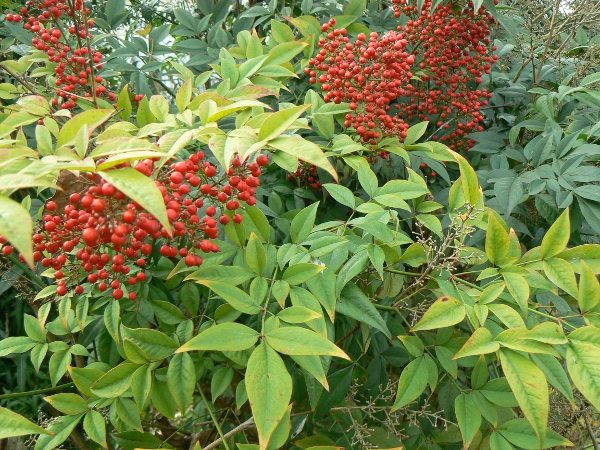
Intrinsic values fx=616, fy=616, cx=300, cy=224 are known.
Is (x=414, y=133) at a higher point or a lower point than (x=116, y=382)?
higher

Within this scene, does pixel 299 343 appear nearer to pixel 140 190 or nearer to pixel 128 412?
pixel 140 190

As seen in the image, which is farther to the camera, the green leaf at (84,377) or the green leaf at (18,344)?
the green leaf at (18,344)

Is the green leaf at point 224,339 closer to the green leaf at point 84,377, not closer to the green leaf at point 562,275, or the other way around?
the green leaf at point 84,377

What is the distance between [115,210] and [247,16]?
1229mm

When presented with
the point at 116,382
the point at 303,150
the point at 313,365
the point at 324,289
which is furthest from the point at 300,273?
the point at 116,382

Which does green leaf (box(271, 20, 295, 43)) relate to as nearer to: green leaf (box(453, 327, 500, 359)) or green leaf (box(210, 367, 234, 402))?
green leaf (box(210, 367, 234, 402))

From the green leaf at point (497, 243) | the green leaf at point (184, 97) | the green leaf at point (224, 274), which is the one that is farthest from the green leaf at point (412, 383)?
the green leaf at point (184, 97)

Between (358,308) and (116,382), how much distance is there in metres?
0.46

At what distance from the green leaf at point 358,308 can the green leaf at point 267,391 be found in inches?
9.8

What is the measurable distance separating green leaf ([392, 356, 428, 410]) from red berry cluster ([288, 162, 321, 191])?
597 millimetres

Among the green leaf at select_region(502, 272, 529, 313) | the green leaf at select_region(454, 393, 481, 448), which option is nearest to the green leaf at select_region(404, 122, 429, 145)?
the green leaf at select_region(502, 272, 529, 313)

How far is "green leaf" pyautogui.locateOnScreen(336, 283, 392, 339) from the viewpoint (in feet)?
3.67

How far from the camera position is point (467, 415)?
3.63 ft

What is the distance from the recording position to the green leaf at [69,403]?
117 cm
